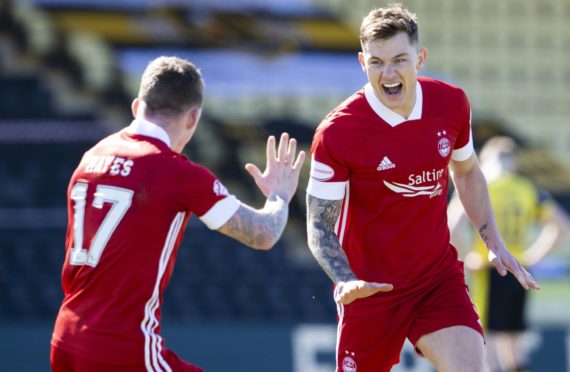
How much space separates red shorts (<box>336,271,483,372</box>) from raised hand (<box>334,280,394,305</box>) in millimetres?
462

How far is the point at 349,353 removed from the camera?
5336 mm

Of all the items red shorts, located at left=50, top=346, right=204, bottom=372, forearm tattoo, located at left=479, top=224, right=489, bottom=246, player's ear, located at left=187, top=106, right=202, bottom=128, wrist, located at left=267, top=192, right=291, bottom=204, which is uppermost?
player's ear, located at left=187, top=106, right=202, bottom=128

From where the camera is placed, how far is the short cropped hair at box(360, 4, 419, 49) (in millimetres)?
5082

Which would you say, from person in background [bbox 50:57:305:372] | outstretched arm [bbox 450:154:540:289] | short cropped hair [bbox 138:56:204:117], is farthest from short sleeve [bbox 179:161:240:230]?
outstretched arm [bbox 450:154:540:289]

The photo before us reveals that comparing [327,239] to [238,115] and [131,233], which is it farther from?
[238,115]

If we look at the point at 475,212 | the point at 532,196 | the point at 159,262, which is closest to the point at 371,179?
the point at 475,212

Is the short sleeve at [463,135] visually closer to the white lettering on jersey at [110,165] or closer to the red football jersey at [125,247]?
the red football jersey at [125,247]

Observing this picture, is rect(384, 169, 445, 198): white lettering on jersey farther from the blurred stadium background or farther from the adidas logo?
the blurred stadium background

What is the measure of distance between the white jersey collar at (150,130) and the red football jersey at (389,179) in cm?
97

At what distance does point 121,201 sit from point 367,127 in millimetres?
1433

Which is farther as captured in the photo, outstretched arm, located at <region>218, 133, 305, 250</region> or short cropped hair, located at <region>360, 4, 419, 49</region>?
short cropped hair, located at <region>360, 4, 419, 49</region>

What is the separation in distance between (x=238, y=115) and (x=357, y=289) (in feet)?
32.0

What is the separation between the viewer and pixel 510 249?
9.91 m

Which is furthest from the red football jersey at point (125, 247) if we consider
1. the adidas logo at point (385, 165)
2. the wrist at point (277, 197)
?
the adidas logo at point (385, 165)
